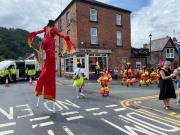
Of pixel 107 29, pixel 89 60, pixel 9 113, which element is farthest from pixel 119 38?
pixel 9 113

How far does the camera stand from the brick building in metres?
28.6

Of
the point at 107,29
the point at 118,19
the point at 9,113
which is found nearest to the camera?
the point at 9,113

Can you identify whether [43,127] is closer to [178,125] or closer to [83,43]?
[178,125]

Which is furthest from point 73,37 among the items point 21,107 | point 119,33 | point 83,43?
point 21,107

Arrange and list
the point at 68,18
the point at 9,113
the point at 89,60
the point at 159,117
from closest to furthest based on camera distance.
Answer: the point at 159,117
the point at 9,113
the point at 89,60
the point at 68,18

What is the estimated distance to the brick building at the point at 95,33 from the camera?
28.6 metres

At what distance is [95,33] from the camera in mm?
29891

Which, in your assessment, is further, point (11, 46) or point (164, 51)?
point (11, 46)

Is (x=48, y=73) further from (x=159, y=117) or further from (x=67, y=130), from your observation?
(x=159, y=117)

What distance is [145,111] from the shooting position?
29.4 feet

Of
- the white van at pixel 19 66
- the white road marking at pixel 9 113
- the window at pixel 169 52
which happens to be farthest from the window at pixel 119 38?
the white road marking at pixel 9 113

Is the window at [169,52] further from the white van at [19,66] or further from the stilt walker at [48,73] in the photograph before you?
the stilt walker at [48,73]

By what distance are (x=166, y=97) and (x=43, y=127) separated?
15.3 feet

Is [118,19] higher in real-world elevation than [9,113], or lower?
higher
